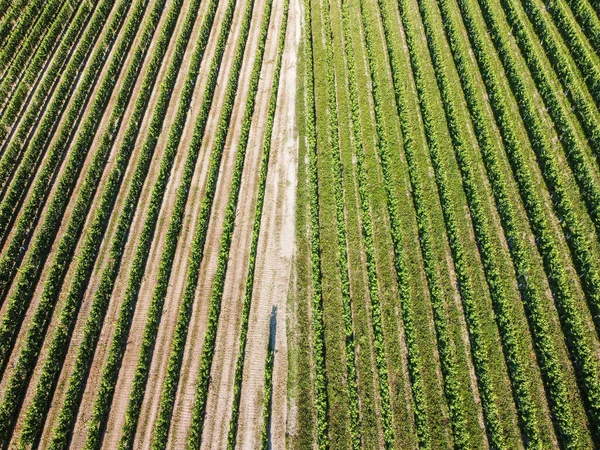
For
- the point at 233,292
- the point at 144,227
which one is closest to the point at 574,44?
the point at 233,292

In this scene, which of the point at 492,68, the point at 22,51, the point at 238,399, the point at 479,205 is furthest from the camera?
the point at 22,51

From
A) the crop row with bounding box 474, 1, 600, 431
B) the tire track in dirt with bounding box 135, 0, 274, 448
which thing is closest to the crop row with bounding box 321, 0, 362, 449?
the tire track in dirt with bounding box 135, 0, 274, 448

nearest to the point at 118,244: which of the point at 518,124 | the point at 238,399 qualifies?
the point at 238,399

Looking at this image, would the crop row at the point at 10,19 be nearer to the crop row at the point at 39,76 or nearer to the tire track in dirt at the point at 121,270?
the crop row at the point at 39,76

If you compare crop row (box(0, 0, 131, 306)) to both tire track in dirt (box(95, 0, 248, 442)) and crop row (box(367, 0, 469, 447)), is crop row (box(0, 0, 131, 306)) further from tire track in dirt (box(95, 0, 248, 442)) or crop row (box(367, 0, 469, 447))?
crop row (box(367, 0, 469, 447))

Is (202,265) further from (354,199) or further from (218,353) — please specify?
(354,199)

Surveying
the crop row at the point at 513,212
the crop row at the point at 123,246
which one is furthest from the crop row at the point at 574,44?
the crop row at the point at 123,246
